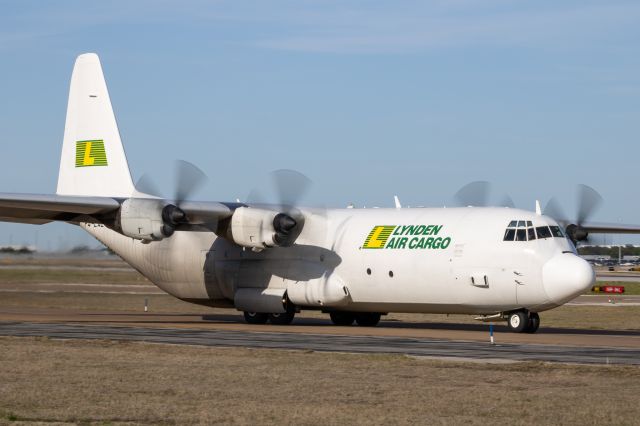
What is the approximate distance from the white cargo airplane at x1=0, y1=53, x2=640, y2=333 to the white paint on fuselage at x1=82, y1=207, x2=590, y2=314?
3 centimetres

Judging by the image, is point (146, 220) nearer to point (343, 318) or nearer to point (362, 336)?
point (343, 318)

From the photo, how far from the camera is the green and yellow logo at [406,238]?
2983 centimetres

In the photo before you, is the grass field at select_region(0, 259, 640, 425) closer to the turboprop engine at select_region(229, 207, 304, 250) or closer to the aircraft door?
the aircraft door

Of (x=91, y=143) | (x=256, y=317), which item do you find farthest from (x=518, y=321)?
(x=91, y=143)

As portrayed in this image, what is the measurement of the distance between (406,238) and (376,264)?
4.03 ft

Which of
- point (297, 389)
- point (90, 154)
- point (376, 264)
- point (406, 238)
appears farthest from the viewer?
point (90, 154)

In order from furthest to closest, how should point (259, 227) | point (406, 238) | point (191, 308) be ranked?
point (191, 308) < point (259, 227) < point (406, 238)

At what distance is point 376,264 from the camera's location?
3097 cm

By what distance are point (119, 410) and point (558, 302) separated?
16409mm

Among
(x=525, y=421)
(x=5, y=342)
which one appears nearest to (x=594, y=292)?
(x=5, y=342)

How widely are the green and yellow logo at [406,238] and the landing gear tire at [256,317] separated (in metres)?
4.62

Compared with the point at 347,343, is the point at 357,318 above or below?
below

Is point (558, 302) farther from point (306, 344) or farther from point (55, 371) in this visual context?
point (55, 371)

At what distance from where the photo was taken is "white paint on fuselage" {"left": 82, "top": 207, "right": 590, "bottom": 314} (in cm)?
2809
